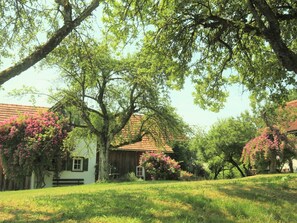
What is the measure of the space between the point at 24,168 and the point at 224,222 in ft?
63.1

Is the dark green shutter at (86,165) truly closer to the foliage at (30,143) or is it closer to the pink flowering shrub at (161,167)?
the foliage at (30,143)

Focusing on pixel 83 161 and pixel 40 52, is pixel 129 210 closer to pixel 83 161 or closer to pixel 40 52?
pixel 40 52

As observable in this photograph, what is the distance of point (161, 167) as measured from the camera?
26422 millimetres

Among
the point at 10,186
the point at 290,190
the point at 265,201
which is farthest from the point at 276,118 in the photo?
the point at 10,186

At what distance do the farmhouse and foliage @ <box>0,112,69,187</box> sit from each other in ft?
5.45

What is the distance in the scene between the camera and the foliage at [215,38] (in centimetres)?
1084

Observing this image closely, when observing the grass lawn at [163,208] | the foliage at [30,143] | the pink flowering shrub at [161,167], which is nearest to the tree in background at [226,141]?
the pink flowering shrub at [161,167]

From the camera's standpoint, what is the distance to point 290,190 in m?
10.2

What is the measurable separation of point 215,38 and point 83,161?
19.8 meters

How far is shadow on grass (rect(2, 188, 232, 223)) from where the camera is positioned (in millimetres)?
6688

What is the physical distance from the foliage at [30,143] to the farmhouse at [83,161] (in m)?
1.66

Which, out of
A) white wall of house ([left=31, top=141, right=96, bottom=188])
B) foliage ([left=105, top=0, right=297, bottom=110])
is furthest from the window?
foliage ([left=105, top=0, right=297, bottom=110])

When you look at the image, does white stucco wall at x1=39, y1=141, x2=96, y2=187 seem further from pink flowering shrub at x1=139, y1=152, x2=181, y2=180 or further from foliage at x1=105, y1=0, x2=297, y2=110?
foliage at x1=105, y1=0, x2=297, y2=110

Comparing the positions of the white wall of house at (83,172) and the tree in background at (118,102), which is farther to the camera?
the white wall of house at (83,172)
